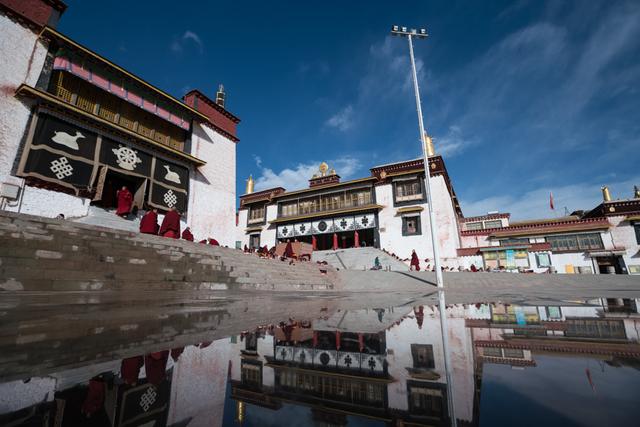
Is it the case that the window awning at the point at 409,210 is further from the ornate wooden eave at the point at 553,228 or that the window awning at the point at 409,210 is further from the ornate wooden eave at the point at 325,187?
the ornate wooden eave at the point at 553,228

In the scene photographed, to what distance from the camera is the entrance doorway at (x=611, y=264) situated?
851 inches

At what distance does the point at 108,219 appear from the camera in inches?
503

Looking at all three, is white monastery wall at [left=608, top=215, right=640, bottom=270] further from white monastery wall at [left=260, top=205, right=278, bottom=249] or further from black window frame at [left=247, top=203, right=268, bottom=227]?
black window frame at [left=247, top=203, right=268, bottom=227]

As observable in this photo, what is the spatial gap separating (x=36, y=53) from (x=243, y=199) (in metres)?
19.6

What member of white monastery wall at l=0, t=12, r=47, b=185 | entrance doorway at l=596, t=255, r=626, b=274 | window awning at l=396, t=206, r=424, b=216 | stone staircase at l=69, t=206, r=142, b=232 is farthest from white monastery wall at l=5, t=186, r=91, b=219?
entrance doorway at l=596, t=255, r=626, b=274

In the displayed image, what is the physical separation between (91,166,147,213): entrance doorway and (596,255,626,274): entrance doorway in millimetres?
31101

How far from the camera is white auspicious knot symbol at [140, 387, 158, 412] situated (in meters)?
0.74

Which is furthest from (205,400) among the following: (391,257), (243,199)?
(243,199)

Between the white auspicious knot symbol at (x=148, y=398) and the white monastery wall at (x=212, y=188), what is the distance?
17.6 metres

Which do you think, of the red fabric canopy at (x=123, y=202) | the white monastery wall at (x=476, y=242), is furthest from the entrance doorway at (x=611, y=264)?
the red fabric canopy at (x=123, y=202)

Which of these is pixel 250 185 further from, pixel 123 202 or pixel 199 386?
pixel 199 386

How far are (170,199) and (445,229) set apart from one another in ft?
60.0

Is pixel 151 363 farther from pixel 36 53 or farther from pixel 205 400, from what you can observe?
pixel 36 53

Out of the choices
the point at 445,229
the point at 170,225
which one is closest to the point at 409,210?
the point at 445,229
